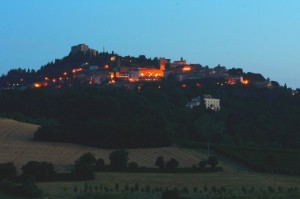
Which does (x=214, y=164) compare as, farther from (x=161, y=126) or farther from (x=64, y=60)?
(x=64, y=60)

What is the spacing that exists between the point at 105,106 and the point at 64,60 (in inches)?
4210

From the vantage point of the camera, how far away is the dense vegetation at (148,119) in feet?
192

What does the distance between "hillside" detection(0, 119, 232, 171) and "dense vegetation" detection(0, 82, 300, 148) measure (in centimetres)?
214

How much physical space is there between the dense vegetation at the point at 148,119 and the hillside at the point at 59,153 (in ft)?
7.02

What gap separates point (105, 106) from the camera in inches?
3209

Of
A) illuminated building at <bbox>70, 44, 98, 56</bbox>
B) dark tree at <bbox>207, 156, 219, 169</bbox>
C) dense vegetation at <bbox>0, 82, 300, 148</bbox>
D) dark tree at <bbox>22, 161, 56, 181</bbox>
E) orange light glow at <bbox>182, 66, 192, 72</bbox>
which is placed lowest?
dark tree at <bbox>22, 161, 56, 181</bbox>

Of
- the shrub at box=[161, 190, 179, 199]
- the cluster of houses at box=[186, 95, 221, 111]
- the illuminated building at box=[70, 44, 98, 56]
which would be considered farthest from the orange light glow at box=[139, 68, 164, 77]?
the shrub at box=[161, 190, 179, 199]

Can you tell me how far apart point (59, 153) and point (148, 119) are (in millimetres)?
13806

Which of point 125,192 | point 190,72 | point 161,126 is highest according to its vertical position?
point 190,72

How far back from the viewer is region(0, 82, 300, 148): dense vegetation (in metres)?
58.4

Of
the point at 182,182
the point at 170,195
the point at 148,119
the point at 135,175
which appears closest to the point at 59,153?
the point at 135,175

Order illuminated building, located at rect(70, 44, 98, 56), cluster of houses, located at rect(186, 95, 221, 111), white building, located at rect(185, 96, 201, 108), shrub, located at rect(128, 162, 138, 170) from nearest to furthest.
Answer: shrub, located at rect(128, 162, 138, 170) < cluster of houses, located at rect(186, 95, 221, 111) < white building, located at rect(185, 96, 201, 108) < illuminated building, located at rect(70, 44, 98, 56)

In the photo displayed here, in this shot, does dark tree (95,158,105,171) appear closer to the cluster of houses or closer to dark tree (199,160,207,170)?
dark tree (199,160,207,170)

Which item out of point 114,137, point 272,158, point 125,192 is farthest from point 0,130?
point 125,192
